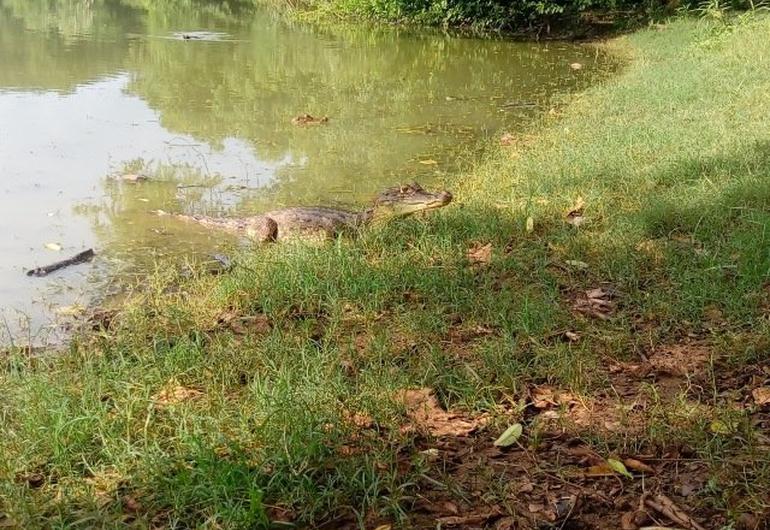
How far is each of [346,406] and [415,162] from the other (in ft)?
16.4

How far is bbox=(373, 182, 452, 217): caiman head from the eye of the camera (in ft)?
17.9

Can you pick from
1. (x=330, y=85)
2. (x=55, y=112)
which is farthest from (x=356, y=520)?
(x=330, y=85)

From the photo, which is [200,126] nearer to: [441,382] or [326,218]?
[326,218]

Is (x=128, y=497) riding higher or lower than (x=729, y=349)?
lower

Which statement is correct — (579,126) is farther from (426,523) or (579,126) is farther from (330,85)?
(426,523)

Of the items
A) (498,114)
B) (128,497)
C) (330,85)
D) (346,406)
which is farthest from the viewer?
(330,85)

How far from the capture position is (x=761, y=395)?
277cm

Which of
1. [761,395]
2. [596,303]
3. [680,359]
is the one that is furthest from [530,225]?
[761,395]

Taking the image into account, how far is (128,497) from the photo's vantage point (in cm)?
239

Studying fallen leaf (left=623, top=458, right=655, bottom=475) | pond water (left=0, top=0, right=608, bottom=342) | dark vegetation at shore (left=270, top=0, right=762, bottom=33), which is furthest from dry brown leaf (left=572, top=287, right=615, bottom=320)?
dark vegetation at shore (left=270, top=0, right=762, bottom=33)

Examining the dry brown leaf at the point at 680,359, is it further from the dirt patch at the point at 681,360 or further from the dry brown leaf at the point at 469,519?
the dry brown leaf at the point at 469,519

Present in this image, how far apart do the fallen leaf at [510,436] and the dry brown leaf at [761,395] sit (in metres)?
0.85

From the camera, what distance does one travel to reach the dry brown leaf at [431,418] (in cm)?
274

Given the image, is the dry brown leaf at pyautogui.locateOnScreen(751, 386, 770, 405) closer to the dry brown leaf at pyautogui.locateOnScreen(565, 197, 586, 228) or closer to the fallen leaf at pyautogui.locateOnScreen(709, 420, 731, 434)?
the fallen leaf at pyautogui.locateOnScreen(709, 420, 731, 434)
